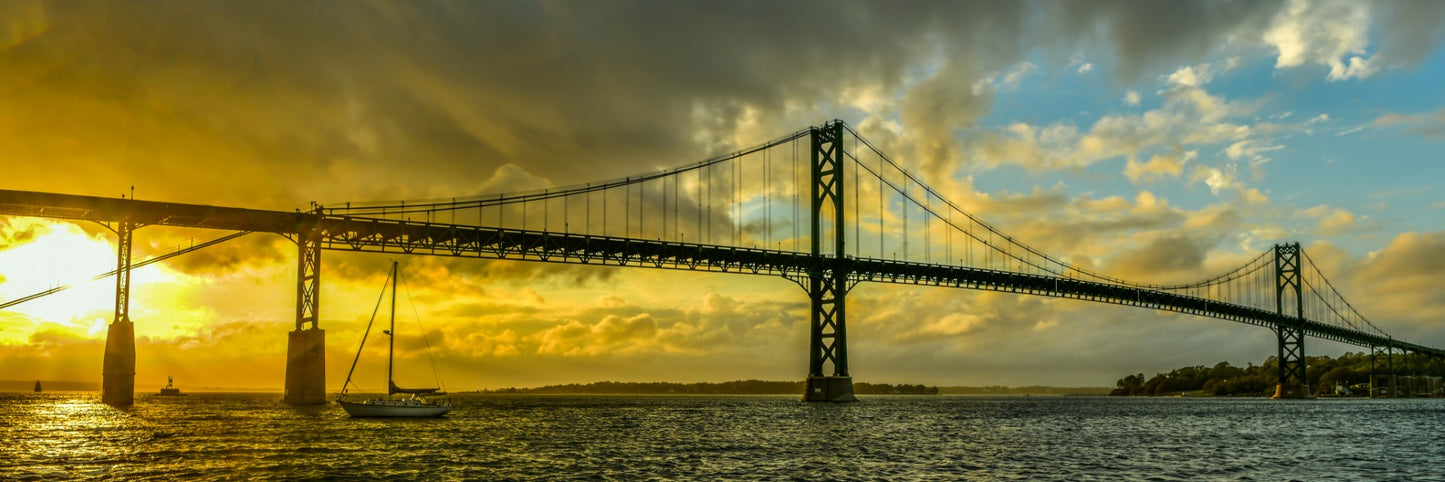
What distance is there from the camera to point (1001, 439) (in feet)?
186

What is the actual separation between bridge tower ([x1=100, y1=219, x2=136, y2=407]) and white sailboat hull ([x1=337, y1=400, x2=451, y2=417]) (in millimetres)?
13891

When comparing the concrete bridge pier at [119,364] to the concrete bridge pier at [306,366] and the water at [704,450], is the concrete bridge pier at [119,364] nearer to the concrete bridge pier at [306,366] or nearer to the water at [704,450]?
the water at [704,450]

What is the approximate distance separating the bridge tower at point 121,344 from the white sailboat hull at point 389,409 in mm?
13891

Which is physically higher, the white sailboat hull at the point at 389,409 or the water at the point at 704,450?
the white sailboat hull at the point at 389,409

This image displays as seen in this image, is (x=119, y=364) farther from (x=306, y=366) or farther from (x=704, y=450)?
(x=704, y=450)

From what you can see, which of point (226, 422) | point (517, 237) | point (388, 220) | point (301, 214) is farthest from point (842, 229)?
point (226, 422)

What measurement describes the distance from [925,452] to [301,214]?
4688cm

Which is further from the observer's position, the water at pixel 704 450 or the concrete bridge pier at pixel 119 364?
the concrete bridge pier at pixel 119 364

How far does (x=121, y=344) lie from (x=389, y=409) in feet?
56.9

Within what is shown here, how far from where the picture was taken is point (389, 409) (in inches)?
2813

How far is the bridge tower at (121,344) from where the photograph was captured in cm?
7000

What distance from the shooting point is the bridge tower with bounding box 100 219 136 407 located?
230 ft

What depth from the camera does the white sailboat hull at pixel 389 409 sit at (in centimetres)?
7000

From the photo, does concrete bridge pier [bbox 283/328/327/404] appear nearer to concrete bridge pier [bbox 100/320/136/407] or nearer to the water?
the water
